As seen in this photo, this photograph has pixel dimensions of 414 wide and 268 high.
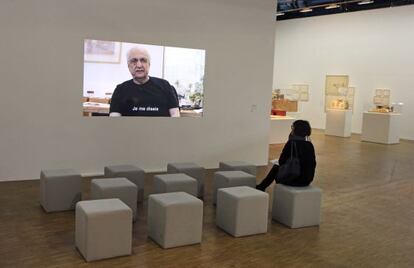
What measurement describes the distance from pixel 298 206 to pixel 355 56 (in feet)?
47.0

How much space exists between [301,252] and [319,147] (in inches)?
365

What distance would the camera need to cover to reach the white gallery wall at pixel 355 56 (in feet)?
56.0

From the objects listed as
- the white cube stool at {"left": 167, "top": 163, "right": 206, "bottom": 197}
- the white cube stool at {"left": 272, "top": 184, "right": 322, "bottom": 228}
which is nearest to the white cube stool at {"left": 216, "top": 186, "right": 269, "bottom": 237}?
the white cube stool at {"left": 272, "top": 184, "right": 322, "bottom": 228}

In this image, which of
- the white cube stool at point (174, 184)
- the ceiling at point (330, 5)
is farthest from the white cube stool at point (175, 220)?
the ceiling at point (330, 5)

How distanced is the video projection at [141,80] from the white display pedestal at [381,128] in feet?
30.0

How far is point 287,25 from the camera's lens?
21.2 meters

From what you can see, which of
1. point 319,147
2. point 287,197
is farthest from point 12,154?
point 319,147

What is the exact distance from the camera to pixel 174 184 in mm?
6164

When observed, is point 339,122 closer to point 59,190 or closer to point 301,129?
point 301,129

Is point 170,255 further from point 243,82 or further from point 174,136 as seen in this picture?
point 243,82

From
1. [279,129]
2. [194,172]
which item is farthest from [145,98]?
[279,129]

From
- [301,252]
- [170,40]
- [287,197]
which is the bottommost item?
[301,252]

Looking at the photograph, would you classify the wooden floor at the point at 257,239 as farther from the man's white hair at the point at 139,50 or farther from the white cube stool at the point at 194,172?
the man's white hair at the point at 139,50

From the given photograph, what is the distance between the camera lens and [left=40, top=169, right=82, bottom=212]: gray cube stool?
5.88m
